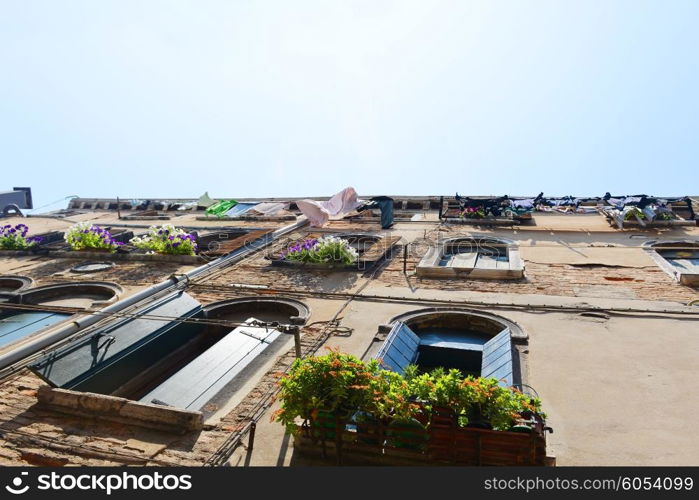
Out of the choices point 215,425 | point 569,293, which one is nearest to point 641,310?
point 569,293

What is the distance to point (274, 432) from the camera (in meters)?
6.46

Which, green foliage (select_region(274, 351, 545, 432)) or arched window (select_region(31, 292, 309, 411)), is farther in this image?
arched window (select_region(31, 292, 309, 411))

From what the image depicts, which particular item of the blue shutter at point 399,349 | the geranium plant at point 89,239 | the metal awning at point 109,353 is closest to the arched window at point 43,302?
the metal awning at point 109,353

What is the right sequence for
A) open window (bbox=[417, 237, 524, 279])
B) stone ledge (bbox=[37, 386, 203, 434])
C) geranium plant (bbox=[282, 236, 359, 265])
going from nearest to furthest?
stone ledge (bbox=[37, 386, 203, 434]) → open window (bbox=[417, 237, 524, 279]) → geranium plant (bbox=[282, 236, 359, 265])

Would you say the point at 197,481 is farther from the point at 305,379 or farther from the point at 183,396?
the point at 183,396

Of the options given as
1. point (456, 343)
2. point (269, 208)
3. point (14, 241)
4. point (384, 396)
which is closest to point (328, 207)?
point (269, 208)

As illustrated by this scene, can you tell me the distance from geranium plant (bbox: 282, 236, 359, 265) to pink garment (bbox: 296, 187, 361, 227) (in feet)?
19.2

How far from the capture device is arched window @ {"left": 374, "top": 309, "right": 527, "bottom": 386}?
8.06 metres

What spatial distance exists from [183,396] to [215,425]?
148cm

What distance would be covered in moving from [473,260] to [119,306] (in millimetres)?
10978

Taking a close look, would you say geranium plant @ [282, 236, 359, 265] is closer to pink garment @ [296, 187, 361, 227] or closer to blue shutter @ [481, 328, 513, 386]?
pink garment @ [296, 187, 361, 227]

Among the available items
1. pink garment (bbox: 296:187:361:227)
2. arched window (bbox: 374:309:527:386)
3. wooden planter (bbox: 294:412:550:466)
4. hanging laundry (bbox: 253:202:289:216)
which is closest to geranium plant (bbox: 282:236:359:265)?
arched window (bbox: 374:309:527:386)

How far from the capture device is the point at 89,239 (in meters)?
18.2

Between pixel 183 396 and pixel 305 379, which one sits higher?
pixel 305 379
